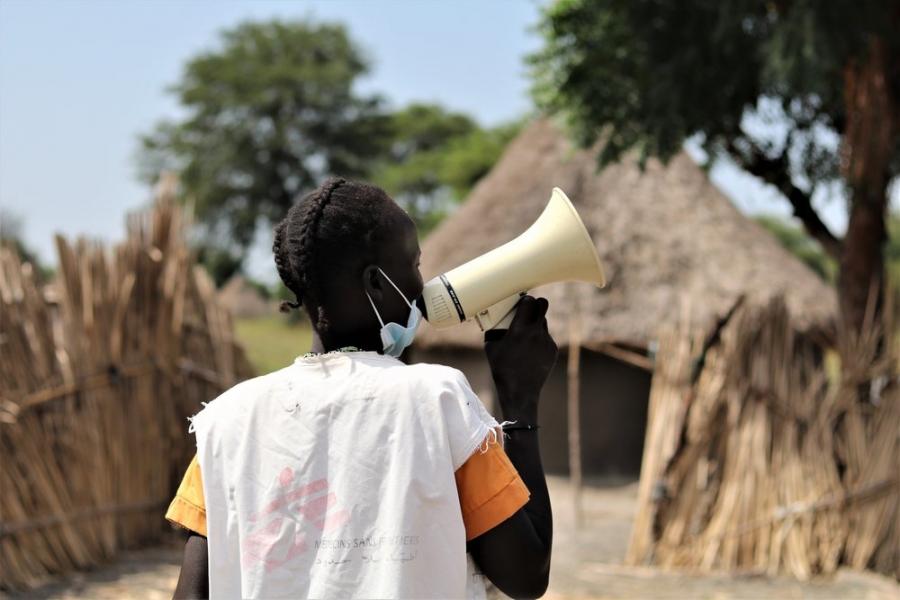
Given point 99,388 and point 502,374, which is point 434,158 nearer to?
point 99,388

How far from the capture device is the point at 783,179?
7.66 meters

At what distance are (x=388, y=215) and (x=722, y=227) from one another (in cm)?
1073

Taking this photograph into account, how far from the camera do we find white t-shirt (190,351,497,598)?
5.13 feet

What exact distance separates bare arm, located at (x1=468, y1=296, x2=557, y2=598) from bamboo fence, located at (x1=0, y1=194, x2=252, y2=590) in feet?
15.3

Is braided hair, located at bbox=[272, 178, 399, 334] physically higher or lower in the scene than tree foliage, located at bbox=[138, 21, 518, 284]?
lower

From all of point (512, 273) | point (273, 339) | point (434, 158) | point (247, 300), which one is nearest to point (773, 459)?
point (512, 273)

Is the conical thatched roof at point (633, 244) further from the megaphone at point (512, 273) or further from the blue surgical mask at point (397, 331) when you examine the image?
the blue surgical mask at point (397, 331)

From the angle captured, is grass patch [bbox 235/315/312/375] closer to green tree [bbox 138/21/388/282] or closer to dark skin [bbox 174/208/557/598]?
green tree [bbox 138/21/388/282]

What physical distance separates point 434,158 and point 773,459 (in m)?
22.7

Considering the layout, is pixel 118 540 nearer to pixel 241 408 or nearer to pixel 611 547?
pixel 611 547

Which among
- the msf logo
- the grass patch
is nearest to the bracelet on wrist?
the msf logo

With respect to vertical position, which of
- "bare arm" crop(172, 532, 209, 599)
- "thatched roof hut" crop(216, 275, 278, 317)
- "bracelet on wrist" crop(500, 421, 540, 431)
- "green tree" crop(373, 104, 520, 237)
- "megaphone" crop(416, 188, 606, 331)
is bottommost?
"bare arm" crop(172, 532, 209, 599)

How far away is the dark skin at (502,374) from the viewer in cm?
160

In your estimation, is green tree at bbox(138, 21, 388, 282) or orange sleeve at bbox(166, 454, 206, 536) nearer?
orange sleeve at bbox(166, 454, 206, 536)
